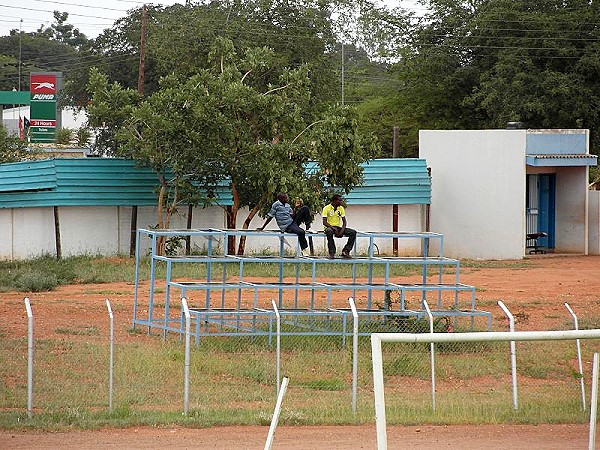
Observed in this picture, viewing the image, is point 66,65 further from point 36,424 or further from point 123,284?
point 36,424

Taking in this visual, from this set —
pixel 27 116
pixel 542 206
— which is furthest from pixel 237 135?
pixel 27 116

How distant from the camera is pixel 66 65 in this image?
101688 mm

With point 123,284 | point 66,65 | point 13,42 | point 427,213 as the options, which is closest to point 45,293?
point 123,284

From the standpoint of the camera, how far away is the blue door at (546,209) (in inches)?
1502

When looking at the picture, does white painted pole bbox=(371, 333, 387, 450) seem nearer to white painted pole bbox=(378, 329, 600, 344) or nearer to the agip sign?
white painted pole bbox=(378, 329, 600, 344)

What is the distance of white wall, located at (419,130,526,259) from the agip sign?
17999mm

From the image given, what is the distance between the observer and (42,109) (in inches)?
1831

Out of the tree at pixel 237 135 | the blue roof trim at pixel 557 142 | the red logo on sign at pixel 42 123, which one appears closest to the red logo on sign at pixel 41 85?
the red logo on sign at pixel 42 123

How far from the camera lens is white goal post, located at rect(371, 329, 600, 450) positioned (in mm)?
8453

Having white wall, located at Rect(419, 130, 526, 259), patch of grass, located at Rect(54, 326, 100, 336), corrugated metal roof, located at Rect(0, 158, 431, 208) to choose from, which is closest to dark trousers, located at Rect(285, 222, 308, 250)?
patch of grass, located at Rect(54, 326, 100, 336)

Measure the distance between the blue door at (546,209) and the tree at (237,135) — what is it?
10.1 meters

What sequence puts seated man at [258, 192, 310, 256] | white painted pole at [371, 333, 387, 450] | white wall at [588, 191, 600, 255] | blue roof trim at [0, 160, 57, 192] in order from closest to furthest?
white painted pole at [371, 333, 387, 450] < seated man at [258, 192, 310, 256] < blue roof trim at [0, 160, 57, 192] < white wall at [588, 191, 600, 255]

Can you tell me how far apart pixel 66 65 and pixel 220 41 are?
240 ft

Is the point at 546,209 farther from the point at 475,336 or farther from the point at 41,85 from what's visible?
the point at 475,336
